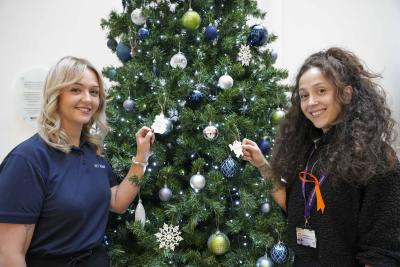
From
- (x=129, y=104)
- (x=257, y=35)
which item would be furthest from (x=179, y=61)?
(x=257, y=35)

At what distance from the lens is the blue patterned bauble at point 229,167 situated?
1.43 metres

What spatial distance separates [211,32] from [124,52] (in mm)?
444

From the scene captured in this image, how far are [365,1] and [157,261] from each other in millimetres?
3068

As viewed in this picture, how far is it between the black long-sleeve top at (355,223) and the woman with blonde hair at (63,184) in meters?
0.70

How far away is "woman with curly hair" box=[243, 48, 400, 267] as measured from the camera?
1097mm

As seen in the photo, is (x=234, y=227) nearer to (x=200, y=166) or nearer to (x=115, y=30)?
(x=200, y=166)

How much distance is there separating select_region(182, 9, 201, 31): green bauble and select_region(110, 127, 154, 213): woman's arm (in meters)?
0.49

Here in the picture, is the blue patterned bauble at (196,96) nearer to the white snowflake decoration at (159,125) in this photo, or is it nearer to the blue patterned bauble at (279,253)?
the white snowflake decoration at (159,125)

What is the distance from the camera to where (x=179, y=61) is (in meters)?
1.52

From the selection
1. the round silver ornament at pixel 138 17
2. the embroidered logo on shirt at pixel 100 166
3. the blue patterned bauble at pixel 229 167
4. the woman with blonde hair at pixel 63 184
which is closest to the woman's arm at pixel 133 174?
the woman with blonde hair at pixel 63 184

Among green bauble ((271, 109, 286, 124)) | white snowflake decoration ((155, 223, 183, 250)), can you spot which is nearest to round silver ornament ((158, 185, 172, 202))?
white snowflake decoration ((155, 223, 183, 250))

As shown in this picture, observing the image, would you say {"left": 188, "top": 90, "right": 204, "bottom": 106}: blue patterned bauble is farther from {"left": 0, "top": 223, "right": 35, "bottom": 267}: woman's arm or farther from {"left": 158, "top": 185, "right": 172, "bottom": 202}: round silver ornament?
{"left": 0, "top": 223, "right": 35, "bottom": 267}: woman's arm

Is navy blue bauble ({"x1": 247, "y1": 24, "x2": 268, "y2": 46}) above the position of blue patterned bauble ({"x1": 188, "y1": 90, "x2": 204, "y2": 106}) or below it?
above

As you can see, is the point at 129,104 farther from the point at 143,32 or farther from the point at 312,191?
the point at 312,191
